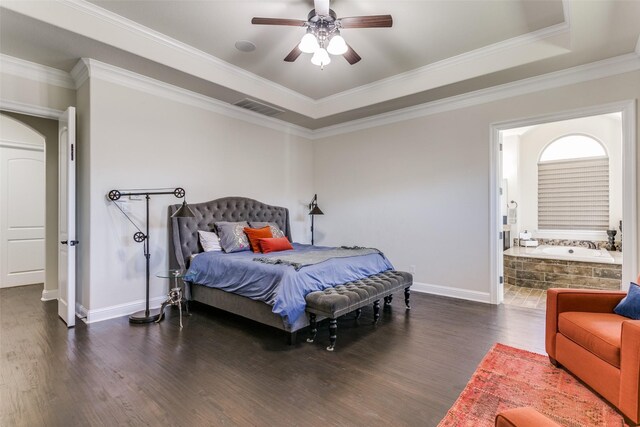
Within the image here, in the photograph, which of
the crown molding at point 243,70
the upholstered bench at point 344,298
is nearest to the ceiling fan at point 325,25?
the crown molding at point 243,70

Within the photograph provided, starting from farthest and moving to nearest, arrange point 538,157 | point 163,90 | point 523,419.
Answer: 1. point 538,157
2. point 163,90
3. point 523,419

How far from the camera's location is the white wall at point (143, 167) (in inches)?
143

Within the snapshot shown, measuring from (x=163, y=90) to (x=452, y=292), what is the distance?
4948 millimetres

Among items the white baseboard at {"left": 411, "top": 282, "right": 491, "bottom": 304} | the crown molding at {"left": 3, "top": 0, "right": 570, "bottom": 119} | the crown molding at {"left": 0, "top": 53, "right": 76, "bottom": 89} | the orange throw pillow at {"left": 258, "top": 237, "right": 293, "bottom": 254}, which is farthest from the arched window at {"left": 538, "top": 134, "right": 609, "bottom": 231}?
the crown molding at {"left": 0, "top": 53, "right": 76, "bottom": 89}

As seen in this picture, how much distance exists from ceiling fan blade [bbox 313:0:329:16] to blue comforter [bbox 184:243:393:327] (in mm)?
2336

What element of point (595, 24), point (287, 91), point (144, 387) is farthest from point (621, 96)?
point (144, 387)

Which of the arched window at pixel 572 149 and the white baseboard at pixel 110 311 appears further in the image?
the arched window at pixel 572 149

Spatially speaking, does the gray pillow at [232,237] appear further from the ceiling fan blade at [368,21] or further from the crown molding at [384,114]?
the ceiling fan blade at [368,21]

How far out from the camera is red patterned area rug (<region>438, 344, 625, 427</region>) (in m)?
1.86

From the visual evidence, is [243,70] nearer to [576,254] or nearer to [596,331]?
[596,331]

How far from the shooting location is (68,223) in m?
3.41

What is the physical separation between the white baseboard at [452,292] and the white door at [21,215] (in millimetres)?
6708

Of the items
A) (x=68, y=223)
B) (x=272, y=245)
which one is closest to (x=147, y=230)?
(x=68, y=223)

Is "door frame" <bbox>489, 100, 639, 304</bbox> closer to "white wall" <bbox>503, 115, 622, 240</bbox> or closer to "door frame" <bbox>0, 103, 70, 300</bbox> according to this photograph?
"white wall" <bbox>503, 115, 622, 240</bbox>
